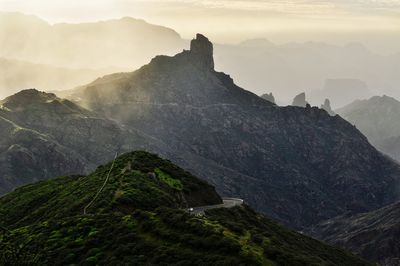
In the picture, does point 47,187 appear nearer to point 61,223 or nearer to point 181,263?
point 61,223

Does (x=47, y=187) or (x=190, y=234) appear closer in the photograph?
(x=190, y=234)

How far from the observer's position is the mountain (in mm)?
61219

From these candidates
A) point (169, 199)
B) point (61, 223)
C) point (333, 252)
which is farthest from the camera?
point (333, 252)

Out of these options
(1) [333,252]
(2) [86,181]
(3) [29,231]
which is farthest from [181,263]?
(1) [333,252]

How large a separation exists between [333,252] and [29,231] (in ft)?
286

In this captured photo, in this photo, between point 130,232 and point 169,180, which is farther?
point 169,180

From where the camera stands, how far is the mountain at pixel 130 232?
201 feet

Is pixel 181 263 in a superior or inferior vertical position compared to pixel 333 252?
superior

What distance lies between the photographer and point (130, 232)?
69125mm

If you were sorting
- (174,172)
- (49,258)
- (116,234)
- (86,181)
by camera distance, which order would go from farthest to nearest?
(174,172)
(86,181)
(116,234)
(49,258)

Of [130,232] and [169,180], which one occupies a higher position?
[130,232]

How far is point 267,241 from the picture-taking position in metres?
71.2

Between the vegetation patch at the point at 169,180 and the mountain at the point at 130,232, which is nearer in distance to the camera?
the mountain at the point at 130,232

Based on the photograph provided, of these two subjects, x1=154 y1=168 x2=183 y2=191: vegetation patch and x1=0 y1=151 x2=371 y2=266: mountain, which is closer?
x1=0 y1=151 x2=371 y2=266: mountain
